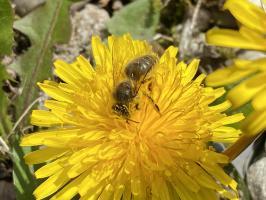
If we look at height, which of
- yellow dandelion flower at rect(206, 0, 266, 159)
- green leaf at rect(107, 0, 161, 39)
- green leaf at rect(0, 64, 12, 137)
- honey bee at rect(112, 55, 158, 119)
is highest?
yellow dandelion flower at rect(206, 0, 266, 159)

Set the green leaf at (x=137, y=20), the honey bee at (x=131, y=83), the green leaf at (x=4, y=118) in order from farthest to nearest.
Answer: the green leaf at (x=137, y=20) < the green leaf at (x=4, y=118) < the honey bee at (x=131, y=83)

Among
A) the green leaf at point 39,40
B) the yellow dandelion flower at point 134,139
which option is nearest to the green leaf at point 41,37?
the green leaf at point 39,40

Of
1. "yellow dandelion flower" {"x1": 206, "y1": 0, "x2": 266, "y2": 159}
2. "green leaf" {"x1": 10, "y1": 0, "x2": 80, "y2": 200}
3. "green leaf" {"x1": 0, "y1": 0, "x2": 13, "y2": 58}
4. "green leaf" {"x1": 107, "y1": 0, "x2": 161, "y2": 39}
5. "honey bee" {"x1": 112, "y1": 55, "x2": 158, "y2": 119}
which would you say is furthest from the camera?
"green leaf" {"x1": 107, "y1": 0, "x2": 161, "y2": 39}

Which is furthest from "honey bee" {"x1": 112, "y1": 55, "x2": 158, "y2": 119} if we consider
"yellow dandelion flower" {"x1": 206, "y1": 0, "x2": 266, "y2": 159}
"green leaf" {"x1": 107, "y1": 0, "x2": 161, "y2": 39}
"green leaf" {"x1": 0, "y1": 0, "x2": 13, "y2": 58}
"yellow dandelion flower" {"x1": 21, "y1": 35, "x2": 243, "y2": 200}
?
"green leaf" {"x1": 107, "y1": 0, "x2": 161, "y2": 39}

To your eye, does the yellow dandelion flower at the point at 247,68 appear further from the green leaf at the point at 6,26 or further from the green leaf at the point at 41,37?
the green leaf at the point at 41,37

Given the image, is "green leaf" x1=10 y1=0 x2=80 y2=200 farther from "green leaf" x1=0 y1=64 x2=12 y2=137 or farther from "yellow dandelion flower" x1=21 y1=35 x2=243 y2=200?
"yellow dandelion flower" x1=21 y1=35 x2=243 y2=200

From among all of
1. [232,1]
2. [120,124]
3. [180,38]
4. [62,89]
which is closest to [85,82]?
[62,89]
